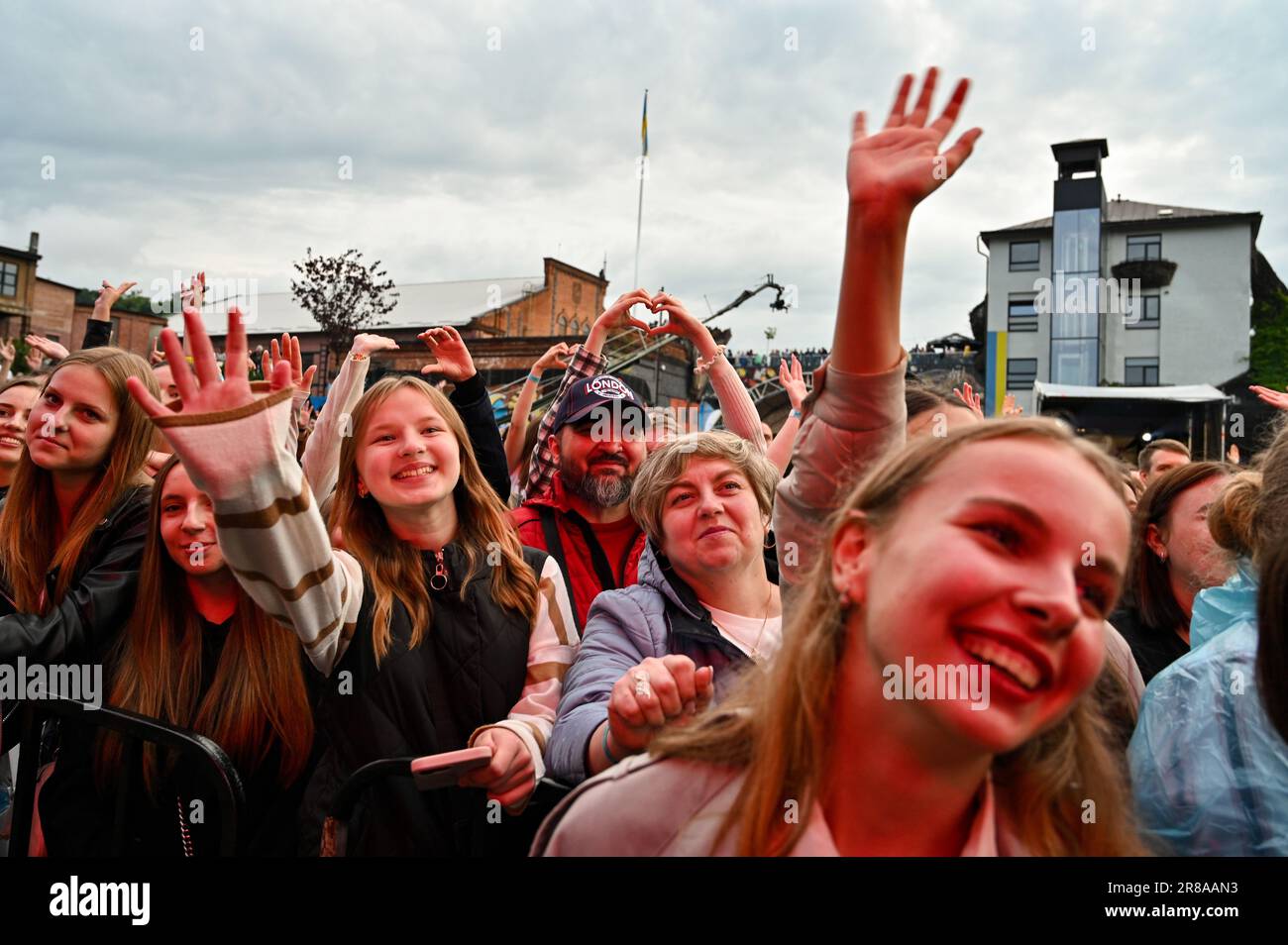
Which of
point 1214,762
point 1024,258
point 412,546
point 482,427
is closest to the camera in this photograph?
point 1214,762

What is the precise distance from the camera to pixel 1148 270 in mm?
35781

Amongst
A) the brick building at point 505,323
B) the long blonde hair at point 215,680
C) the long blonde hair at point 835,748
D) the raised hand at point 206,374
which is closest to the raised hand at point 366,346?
the long blonde hair at point 215,680

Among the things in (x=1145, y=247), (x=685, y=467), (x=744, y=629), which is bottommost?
(x=744, y=629)

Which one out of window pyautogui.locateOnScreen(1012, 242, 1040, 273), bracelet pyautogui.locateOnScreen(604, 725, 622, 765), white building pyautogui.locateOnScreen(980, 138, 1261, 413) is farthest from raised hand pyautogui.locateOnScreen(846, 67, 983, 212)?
window pyautogui.locateOnScreen(1012, 242, 1040, 273)

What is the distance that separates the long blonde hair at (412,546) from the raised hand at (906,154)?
1498 mm

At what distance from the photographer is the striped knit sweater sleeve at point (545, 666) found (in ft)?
6.77

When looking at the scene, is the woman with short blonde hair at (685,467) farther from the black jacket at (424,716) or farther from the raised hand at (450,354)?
the raised hand at (450,354)

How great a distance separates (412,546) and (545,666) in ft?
1.73

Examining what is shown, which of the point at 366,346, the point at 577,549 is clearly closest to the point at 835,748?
the point at 577,549

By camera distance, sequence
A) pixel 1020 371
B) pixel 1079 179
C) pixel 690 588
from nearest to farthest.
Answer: pixel 690 588, pixel 1079 179, pixel 1020 371

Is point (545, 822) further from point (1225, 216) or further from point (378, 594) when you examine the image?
point (1225, 216)

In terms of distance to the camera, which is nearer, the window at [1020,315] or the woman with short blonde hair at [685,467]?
the woman with short blonde hair at [685,467]

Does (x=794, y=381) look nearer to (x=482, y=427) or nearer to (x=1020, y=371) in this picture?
(x=482, y=427)
